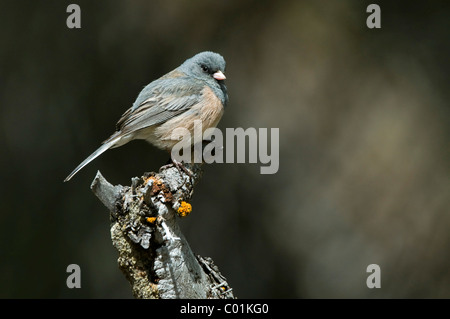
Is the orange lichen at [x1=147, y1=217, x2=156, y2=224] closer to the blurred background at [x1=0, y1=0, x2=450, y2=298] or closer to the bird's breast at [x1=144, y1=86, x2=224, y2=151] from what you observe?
the bird's breast at [x1=144, y1=86, x2=224, y2=151]

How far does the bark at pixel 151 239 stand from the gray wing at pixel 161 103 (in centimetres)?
102

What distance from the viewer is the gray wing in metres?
3.98

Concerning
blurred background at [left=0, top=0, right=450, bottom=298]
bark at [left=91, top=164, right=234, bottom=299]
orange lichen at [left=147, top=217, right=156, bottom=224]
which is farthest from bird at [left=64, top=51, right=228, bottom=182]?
blurred background at [left=0, top=0, right=450, bottom=298]

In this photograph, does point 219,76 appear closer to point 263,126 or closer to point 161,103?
point 161,103

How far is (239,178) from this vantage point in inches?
228

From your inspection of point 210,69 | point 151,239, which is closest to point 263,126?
point 210,69

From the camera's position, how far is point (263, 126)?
570 cm

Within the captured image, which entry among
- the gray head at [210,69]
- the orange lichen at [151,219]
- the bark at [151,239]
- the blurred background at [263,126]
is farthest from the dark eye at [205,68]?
the orange lichen at [151,219]

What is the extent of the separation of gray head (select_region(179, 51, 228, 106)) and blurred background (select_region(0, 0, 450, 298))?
125 centimetres

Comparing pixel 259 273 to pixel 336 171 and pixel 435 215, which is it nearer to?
pixel 336 171

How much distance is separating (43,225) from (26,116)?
108 cm

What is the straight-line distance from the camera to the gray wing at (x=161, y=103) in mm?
3980

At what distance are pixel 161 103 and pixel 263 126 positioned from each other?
5.97ft

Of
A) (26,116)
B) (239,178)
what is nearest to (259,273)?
(239,178)
